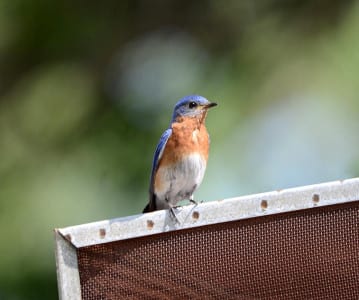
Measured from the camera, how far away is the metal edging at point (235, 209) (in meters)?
1.66

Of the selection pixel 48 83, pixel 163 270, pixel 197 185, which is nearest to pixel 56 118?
pixel 48 83

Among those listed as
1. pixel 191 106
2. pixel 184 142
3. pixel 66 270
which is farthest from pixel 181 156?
pixel 66 270

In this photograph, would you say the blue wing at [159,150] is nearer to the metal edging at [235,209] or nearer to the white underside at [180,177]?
the white underside at [180,177]

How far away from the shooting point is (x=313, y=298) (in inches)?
69.2

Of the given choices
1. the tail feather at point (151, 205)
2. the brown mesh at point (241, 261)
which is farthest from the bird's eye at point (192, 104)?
the brown mesh at point (241, 261)

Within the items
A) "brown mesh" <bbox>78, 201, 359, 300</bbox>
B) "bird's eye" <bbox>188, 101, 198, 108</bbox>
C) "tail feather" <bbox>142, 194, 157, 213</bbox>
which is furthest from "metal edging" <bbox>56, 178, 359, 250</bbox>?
"bird's eye" <bbox>188, 101, 198, 108</bbox>

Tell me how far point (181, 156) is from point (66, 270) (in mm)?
1718

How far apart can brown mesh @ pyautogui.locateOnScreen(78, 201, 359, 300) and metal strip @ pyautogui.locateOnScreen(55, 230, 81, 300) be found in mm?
25

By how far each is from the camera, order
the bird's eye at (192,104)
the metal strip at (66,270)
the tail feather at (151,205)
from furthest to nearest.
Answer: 1. the bird's eye at (192,104)
2. the tail feather at (151,205)
3. the metal strip at (66,270)

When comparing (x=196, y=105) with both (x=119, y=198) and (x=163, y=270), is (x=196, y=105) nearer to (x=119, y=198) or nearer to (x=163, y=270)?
(x=119, y=198)

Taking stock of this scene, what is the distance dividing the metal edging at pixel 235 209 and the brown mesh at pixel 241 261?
3 cm

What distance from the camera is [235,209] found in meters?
1.68

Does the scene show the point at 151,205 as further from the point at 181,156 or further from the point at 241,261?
the point at 241,261

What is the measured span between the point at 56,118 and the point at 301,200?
5.43 feet
